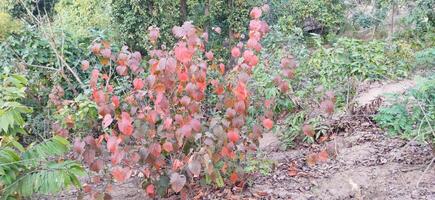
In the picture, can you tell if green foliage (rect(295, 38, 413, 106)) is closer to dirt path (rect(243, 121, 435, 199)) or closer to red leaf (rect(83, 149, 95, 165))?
dirt path (rect(243, 121, 435, 199))

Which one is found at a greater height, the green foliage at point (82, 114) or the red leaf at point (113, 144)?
the red leaf at point (113, 144)

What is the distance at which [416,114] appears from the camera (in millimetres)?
3109

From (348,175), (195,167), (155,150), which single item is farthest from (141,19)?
(195,167)

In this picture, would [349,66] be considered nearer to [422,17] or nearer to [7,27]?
[422,17]

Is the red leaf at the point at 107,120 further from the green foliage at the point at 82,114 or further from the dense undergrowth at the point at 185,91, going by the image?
the green foliage at the point at 82,114

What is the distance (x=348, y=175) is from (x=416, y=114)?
680 mm

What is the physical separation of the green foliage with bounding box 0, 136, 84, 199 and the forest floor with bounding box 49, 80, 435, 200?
0.98 m

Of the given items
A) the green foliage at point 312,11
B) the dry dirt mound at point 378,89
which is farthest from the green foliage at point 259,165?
the green foliage at point 312,11

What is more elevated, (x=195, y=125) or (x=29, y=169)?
(x=195, y=125)

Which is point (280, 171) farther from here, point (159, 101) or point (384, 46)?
point (384, 46)

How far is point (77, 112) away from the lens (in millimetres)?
4770

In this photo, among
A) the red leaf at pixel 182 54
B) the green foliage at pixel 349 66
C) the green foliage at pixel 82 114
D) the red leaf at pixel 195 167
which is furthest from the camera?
the green foliage at pixel 349 66

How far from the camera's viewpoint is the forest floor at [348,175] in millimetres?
3223

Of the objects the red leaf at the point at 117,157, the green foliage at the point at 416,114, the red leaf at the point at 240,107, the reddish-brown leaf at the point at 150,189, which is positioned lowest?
the reddish-brown leaf at the point at 150,189
